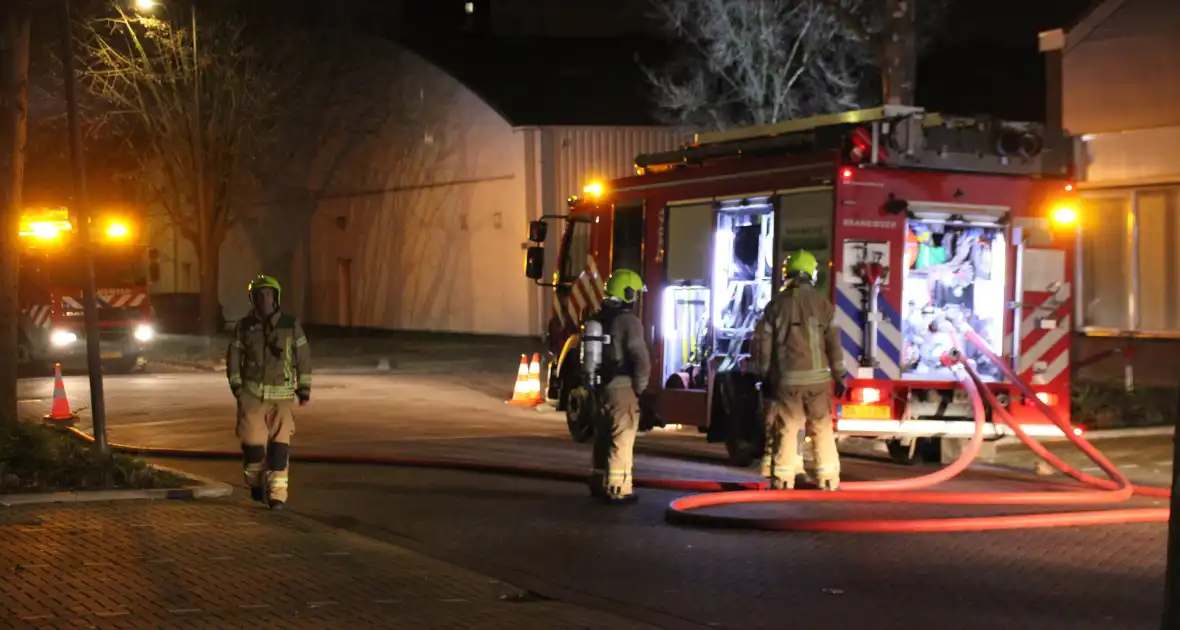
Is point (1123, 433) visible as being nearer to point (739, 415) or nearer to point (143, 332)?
point (739, 415)

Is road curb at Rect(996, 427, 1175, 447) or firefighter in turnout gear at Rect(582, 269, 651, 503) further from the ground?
firefighter in turnout gear at Rect(582, 269, 651, 503)

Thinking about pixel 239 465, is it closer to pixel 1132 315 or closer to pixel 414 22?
pixel 1132 315

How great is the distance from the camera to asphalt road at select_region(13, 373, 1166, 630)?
23.8 feet

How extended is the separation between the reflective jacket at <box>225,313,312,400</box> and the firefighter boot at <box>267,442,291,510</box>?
1.27 ft

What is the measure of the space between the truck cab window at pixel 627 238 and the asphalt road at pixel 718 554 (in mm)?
1887

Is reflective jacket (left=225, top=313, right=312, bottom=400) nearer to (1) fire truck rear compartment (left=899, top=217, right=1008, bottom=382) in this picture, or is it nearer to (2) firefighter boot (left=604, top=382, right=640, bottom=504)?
(2) firefighter boot (left=604, top=382, right=640, bottom=504)

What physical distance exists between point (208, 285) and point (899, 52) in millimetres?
20574

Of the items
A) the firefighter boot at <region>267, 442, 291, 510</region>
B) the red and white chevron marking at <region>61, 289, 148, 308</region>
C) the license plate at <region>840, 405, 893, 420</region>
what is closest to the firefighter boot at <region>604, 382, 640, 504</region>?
the license plate at <region>840, 405, 893, 420</region>

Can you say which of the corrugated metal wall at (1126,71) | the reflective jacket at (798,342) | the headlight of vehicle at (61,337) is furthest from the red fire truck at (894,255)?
the headlight of vehicle at (61,337)

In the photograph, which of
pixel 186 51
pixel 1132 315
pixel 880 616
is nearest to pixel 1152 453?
pixel 1132 315

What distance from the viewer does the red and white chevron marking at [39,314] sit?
25656mm

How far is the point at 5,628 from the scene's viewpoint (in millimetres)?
6691

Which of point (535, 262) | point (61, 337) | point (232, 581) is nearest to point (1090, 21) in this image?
point (535, 262)

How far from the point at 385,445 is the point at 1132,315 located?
1095 cm
